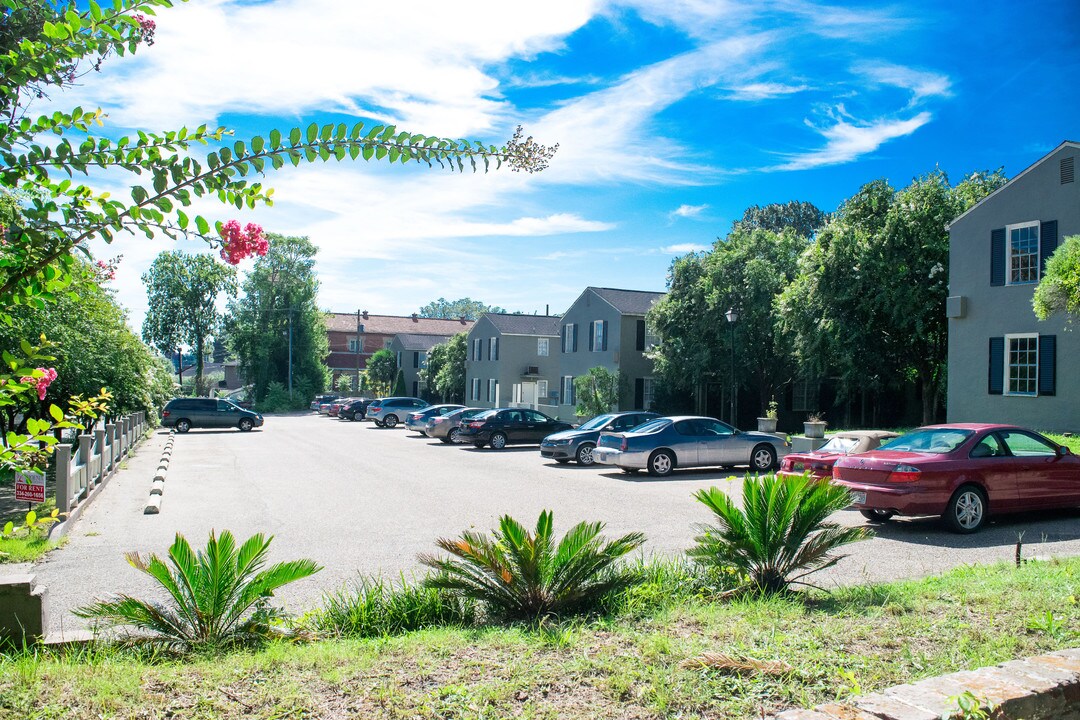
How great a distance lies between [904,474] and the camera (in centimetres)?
1099

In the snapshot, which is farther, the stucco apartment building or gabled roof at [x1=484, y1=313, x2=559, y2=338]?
the stucco apartment building

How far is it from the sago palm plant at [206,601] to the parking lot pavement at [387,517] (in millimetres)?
1923

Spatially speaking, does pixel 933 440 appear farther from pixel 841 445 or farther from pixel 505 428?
pixel 505 428

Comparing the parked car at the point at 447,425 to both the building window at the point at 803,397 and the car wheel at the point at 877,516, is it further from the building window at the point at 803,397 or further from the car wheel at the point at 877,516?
the car wheel at the point at 877,516

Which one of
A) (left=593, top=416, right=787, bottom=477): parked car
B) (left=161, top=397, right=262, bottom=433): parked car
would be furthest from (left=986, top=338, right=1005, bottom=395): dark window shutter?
(left=161, top=397, right=262, bottom=433): parked car

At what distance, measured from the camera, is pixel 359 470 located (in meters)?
20.6

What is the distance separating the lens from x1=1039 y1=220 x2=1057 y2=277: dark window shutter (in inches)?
835

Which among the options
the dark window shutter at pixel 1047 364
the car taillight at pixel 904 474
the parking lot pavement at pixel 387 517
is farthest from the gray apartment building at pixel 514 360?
the car taillight at pixel 904 474

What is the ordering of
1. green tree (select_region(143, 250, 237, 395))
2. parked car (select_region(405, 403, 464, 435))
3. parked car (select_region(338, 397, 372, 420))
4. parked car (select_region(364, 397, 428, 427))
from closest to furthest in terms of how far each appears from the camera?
parked car (select_region(405, 403, 464, 435)), parked car (select_region(364, 397, 428, 427)), parked car (select_region(338, 397, 372, 420)), green tree (select_region(143, 250, 237, 395))

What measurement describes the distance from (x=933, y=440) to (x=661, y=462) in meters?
8.23

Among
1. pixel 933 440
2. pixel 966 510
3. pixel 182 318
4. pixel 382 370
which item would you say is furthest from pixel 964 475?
pixel 182 318

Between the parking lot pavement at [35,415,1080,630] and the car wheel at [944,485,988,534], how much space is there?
18 centimetres

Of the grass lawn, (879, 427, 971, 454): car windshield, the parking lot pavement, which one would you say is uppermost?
(879, 427, 971, 454): car windshield

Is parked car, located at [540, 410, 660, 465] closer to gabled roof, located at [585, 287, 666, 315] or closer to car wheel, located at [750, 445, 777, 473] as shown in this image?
car wheel, located at [750, 445, 777, 473]
